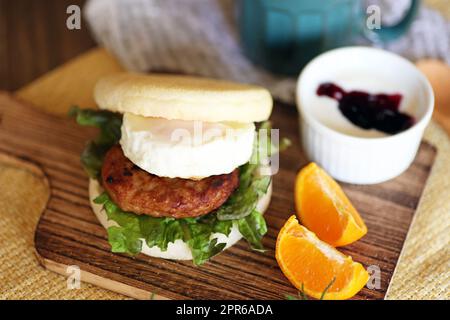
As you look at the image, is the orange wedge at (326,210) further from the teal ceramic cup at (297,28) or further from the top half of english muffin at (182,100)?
the teal ceramic cup at (297,28)

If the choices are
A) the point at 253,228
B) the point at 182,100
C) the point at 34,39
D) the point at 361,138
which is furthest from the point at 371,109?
the point at 34,39

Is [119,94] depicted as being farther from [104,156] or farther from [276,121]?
[276,121]

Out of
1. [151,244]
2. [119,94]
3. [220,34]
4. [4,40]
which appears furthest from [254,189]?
[4,40]

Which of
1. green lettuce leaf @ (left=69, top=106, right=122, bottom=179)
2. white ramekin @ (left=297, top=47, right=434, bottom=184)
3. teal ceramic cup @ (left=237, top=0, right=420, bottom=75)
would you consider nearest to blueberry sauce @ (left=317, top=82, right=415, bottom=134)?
white ramekin @ (left=297, top=47, right=434, bottom=184)

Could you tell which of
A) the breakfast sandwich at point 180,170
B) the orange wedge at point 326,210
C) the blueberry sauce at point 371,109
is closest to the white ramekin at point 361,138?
the blueberry sauce at point 371,109

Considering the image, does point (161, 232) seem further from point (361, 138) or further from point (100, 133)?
point (361, 138)

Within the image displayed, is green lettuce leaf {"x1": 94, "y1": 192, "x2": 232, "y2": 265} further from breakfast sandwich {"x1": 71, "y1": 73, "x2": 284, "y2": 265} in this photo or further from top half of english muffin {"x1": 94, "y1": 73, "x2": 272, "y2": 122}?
top half of english muffin {"x1": 94, "y1": 73, "x2": 272, "y2": 122}
